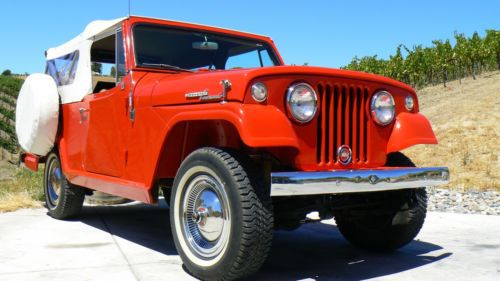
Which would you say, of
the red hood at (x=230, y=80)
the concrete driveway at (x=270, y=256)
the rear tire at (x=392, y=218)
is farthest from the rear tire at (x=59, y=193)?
the rear tire at (x=392, y=218)

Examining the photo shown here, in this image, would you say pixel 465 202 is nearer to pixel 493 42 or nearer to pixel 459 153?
pixel 459 153

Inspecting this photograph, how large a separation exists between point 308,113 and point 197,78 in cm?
82

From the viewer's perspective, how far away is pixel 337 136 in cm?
346

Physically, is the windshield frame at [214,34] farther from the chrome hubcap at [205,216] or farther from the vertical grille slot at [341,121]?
the vertical grille slot at [341,121]

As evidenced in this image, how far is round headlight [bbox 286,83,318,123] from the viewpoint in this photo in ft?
10.7

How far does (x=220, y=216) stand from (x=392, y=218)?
4.97 feet

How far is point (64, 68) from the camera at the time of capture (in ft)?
19.3

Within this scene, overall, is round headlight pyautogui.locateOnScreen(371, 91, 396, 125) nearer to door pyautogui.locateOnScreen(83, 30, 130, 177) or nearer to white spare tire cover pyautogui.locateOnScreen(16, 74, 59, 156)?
door pyautogui.locateOnScreen(83, 30, 130, 177)

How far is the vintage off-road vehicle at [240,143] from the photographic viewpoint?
3039 mm

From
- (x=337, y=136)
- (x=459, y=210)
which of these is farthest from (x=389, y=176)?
(x=459, y=210)

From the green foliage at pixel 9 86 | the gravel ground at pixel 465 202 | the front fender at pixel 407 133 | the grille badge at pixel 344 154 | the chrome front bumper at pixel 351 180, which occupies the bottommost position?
the gravel ground at pixel 465 202

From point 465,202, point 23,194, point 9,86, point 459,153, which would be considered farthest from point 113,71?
point 9,86

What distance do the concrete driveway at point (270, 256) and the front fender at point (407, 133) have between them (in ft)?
2.92

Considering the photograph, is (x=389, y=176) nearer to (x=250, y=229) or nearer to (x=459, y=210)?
(x=250, y=229)
